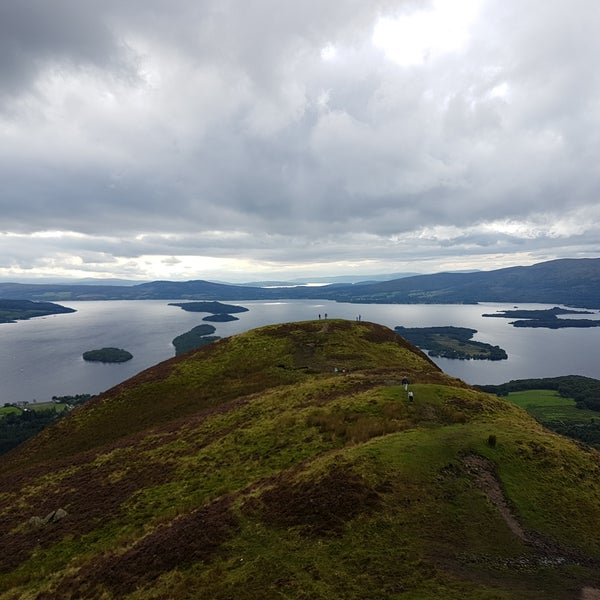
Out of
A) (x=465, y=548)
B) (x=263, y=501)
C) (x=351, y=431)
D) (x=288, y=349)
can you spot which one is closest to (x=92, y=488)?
(x=263, y=501)

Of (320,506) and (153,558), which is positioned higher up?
(320,506)

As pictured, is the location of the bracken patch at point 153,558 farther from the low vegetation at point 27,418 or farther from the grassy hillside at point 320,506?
the low vegetation at point 27,418

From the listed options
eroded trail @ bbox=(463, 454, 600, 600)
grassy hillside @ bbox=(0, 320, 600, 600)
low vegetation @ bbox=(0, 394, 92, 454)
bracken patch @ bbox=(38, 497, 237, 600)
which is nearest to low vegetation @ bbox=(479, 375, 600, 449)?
grassy hillside @ bbox=(0, 320, 600, 600)

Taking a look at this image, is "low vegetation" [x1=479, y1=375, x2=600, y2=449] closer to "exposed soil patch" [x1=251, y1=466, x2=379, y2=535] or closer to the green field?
the green field

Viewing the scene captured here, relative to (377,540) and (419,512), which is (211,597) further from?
(419,512)

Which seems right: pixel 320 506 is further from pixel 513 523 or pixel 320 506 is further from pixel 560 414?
pixel 560 414

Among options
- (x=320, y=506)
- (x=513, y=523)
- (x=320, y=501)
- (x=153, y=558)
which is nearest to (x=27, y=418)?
(x=153, y=558)
